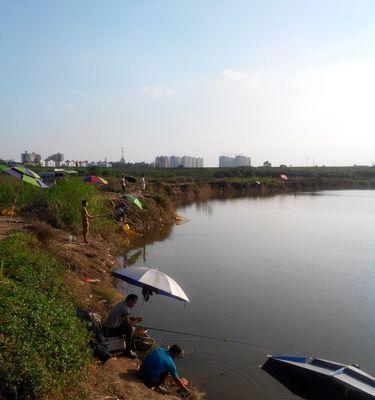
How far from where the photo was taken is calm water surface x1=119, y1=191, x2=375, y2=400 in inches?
352

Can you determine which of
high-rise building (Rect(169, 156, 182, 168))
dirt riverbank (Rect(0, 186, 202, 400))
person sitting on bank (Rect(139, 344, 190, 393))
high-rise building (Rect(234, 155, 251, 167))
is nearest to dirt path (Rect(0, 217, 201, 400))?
dirt riverbank (Rect(0, 186, 202, 400))

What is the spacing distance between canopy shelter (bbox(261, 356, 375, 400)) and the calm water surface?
25 cm

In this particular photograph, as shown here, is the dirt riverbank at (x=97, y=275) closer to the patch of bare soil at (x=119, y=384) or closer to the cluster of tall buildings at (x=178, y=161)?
the patch of bare soil at (x=119, y=384)

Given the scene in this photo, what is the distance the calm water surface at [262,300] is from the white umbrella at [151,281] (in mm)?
1422

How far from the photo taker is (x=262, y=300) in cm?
1268

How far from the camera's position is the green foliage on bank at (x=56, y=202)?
1592cm

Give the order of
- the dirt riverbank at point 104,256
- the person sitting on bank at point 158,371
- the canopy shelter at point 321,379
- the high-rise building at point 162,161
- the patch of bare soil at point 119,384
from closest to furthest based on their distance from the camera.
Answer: the patch of bare soil at point 119,384, the dirt riverbank at point 104,256, the person sitting on bank at point 158,371, the canopy shelter at point 321,379, the high-rise building at point 162,161

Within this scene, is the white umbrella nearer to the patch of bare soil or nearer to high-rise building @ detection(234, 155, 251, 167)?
the patch of bare soil

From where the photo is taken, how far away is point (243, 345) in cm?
976

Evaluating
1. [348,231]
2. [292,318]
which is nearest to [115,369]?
[292,318]

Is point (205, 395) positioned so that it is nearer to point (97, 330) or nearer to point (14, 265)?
point (97, 330)

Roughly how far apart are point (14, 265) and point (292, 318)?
666 centimetres

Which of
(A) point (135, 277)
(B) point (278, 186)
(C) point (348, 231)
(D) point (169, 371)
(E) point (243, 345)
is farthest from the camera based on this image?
(B) point (278, 186)

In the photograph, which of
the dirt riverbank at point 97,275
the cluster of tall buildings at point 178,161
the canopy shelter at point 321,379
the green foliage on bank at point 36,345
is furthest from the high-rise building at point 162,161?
the green foliage on bank at point 36,345
